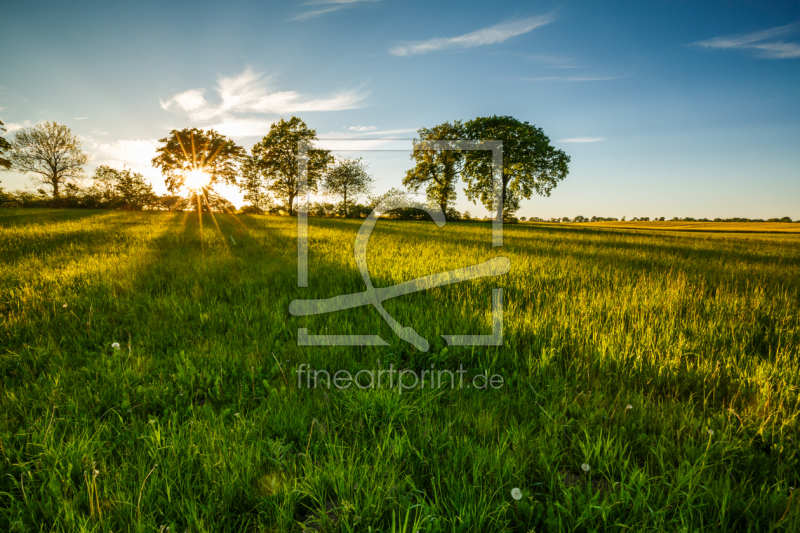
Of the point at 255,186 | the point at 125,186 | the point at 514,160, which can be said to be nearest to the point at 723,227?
the point at 514,160

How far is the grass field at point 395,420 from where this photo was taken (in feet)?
4.34

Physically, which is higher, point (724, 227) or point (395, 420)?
point (724, 227)

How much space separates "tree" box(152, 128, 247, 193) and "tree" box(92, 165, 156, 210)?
11.8 feet

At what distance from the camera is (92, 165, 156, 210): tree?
51438mm

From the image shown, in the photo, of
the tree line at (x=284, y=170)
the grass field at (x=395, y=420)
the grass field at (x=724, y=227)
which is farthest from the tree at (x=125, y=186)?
the grass field at (x=724, y=227)

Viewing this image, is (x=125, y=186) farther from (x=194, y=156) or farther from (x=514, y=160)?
(x=514, y=160)

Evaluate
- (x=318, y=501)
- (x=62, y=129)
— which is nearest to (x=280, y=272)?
(x=318, y=501)

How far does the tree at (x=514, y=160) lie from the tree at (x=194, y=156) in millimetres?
42900

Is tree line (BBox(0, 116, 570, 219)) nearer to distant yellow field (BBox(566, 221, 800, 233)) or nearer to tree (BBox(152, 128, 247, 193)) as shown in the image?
tree (BBox(152, 128, 247, 193))

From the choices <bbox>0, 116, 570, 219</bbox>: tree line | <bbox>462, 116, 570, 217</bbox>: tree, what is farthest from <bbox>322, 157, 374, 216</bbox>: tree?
<bbox>462, 116, 570, 217</bbox>: tree

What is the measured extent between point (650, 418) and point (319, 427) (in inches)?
81.6

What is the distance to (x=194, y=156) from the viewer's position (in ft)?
180

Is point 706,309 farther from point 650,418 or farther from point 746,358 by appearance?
point 650,418

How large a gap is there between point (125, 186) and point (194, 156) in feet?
40.8
